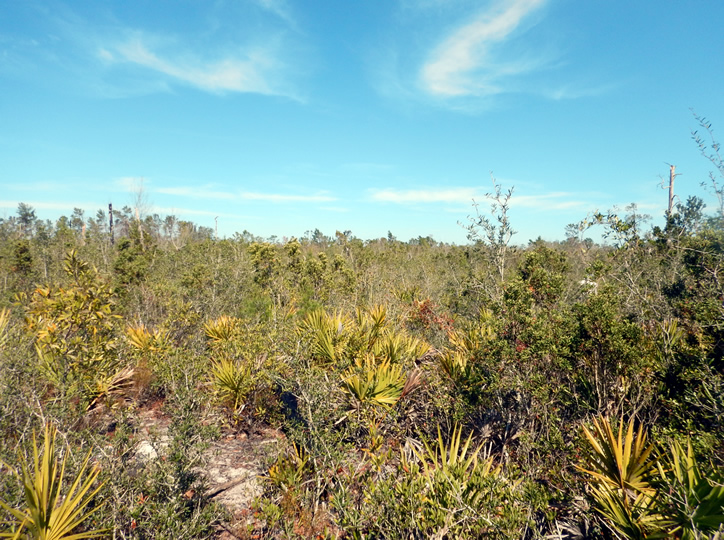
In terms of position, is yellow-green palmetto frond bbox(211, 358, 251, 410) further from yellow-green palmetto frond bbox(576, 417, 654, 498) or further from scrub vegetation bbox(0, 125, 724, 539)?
yellow-green palmetto frond bbox(576, 417, 654, 498)

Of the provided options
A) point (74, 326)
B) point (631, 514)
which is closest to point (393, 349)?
point (631, 514)

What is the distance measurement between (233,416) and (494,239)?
22.1ft

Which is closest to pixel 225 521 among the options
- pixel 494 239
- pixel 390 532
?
pixel 390 532

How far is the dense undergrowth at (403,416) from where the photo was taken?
3.41m

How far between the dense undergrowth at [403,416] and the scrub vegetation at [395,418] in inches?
1.3

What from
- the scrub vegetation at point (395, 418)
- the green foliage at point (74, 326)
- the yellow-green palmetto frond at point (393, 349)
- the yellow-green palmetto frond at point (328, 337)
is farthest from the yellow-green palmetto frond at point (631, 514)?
the green foliage at point (74, 326)

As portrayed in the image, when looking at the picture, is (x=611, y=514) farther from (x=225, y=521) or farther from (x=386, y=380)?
(x=225, y=521)

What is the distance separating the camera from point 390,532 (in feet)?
10.4

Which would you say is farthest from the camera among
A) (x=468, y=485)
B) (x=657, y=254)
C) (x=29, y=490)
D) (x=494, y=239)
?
(x=657, y=254)

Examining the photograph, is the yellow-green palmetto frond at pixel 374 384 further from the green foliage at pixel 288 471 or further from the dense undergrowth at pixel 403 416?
the green foliage at pixel 288 471

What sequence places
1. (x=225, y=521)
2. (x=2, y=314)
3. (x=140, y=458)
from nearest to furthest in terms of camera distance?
(x=225, y=521)
(x=140, y=458)
(x=2, y=314)

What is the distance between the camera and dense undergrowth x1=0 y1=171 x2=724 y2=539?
3408 millimetres

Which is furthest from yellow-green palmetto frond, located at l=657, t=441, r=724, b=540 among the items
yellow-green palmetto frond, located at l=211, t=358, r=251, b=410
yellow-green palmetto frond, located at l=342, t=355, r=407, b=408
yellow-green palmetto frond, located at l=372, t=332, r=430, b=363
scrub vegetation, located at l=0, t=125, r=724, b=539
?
yellow-green palmetto frond, located at l=211, t=358, r=251, b=410

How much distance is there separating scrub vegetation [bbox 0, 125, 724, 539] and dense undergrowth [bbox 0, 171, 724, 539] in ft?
0.11
